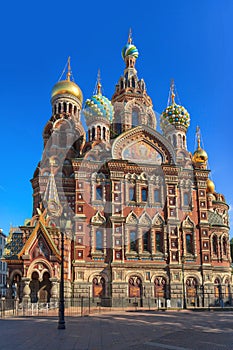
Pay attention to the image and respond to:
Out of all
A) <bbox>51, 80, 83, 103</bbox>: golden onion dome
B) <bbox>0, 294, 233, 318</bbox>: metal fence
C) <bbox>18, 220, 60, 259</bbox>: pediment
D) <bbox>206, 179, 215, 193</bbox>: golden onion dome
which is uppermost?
<bbox>51, 80, 83, 103</bbox>: golden onion dome

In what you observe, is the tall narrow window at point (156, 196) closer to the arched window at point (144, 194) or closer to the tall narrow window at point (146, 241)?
the arched window at point (144, 194)

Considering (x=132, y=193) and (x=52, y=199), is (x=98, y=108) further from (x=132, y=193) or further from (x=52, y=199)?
(x=52, y=199)

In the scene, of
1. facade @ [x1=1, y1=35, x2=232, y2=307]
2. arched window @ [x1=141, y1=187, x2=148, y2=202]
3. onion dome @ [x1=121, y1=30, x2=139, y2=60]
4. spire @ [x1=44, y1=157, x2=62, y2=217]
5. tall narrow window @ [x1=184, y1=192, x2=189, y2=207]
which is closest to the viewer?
facade @ [x1=1, y1=35, x2=232, y2=307]

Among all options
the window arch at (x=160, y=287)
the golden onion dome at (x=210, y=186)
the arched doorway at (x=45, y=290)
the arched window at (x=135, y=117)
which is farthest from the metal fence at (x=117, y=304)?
the arched window at (x=135, y=117)

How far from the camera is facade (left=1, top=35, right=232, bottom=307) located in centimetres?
3108

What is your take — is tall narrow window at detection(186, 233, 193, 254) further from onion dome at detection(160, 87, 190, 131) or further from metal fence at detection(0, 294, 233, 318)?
onion dome at detection(160, 87, 190, 131)

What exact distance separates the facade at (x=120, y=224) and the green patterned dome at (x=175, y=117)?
3027 mm

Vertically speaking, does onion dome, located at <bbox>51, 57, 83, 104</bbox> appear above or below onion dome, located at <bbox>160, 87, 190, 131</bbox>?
above

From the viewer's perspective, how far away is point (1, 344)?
41.0ft

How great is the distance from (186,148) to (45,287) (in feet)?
65.0

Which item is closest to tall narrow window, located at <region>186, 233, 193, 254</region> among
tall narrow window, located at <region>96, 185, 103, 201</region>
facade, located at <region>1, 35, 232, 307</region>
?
facade, located at <region>1, 35, 232, 307</region>

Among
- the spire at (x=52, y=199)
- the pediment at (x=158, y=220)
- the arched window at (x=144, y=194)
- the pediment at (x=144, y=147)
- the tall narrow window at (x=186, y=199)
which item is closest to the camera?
the spire at (x=52, y=199)

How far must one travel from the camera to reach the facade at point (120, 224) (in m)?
31.1

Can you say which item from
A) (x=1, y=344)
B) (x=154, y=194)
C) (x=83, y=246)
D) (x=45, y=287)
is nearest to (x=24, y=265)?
(x=45, y=287)
